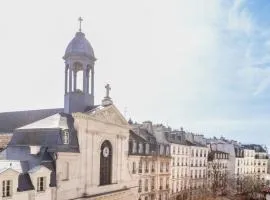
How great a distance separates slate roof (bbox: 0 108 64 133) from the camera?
111ft

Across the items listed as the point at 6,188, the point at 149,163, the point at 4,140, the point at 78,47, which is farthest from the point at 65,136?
the point at 149,163

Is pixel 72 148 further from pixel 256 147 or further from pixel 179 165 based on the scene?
pixel 256 147

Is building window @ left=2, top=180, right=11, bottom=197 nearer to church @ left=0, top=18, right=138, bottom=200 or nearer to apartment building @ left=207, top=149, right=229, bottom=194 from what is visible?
church @ left=0, top=18, right=138, bottom=200

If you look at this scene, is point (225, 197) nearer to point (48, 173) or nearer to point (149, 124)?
point (149, 124)

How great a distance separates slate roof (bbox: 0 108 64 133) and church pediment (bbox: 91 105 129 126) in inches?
151

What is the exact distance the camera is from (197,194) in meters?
59.9

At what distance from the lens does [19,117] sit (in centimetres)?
3591

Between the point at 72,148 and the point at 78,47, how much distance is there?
10.5 m

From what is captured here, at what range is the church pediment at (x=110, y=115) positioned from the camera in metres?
32.2

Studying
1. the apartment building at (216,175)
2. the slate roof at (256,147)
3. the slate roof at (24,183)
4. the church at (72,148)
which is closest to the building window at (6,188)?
the church at (72,148)

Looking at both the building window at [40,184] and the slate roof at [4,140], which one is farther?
the slate roof at [4,140]

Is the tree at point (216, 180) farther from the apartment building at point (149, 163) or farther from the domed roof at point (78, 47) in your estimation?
the domed roof at point (78, 47)

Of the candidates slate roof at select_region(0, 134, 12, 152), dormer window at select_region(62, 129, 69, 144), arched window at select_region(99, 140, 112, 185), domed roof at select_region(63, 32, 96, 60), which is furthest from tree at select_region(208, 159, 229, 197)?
slate roof at select_region(0, 134, 12, 152)

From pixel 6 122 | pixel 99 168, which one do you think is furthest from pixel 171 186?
pixel 6 122
